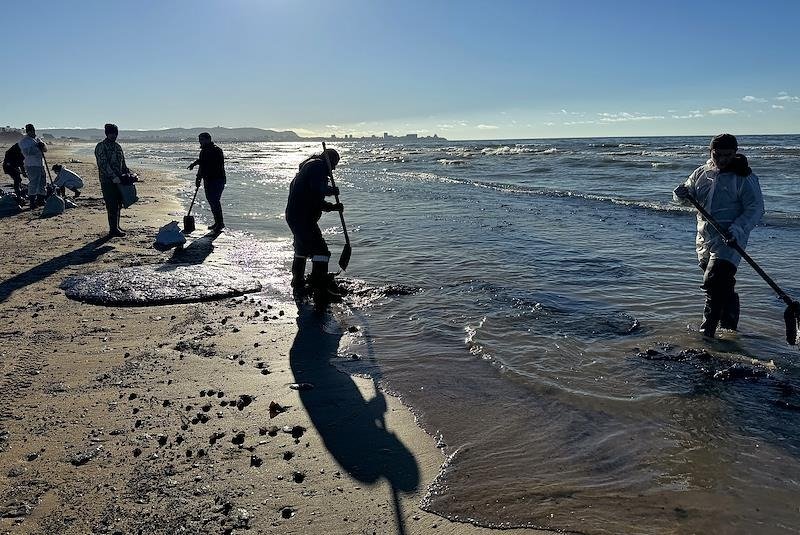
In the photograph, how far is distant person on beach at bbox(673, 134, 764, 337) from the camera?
561cm

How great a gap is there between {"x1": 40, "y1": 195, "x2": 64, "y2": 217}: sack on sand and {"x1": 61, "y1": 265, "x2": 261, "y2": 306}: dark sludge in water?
673 centimetres

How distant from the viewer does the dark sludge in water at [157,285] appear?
6.95 metres

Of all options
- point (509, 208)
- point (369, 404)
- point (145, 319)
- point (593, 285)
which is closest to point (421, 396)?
point (369, 404)

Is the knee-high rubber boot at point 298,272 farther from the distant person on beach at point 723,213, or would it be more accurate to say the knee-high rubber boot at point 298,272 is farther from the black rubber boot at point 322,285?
the distant person on beach at point 723,213

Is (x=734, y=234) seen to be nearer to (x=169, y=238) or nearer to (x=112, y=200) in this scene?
(x=169, y=238)

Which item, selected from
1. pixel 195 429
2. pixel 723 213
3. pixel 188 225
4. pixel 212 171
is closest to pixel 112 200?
pixel 188 225

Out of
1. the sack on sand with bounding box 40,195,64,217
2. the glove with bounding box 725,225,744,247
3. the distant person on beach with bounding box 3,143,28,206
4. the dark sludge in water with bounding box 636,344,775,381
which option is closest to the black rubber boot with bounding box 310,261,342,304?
the dark sludge in water with bounding box 636,344,775,381

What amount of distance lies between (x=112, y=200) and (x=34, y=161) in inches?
184

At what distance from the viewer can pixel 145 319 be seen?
248 inches

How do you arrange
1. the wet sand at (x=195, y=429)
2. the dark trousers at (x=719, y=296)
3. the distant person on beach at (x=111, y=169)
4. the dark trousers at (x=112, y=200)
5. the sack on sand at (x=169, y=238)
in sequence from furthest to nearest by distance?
1. the dark trousers at (x=112, y=200)
2. the distant person on beach at (x=111, y=169)
3. the sack on sand at (x=169, y=238)
4. the dark trousers at (x=719, y=296)
5. the wet sand at (x=195, y=429)

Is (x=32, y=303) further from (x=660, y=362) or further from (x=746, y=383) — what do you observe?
(x=746, y=383)

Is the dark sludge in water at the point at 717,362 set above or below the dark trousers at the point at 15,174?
below

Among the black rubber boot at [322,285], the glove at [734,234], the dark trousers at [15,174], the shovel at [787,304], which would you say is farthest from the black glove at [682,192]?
the dark trousers at [15,174]

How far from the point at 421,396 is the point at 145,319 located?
11.5 ft
